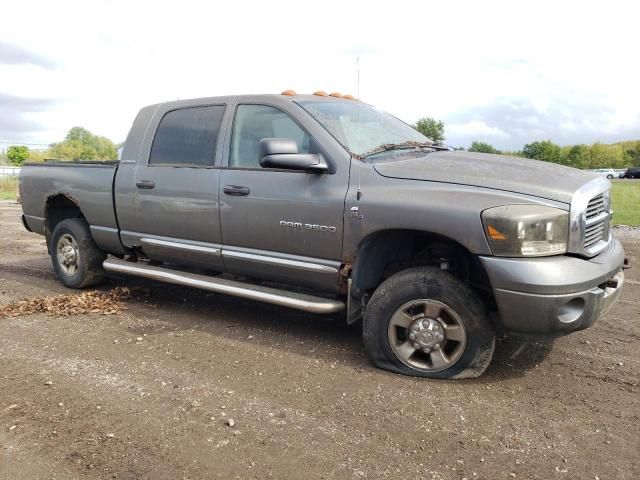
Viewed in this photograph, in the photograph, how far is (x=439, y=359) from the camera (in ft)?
11.7

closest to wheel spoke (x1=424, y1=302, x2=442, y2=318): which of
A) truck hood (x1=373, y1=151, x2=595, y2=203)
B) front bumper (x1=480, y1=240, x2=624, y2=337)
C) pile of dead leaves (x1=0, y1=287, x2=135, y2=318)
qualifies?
front bumper (x1=480, y1=240, x2=624, y2=337)

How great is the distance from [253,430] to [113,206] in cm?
321

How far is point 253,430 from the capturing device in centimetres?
295

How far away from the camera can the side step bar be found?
3.96 metres

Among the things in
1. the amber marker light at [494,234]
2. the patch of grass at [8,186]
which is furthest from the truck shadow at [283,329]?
the patch of grass at [8,186]

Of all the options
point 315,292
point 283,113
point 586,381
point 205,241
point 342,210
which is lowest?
point 586,381

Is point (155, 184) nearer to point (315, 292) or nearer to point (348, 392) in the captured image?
point (315, 292)

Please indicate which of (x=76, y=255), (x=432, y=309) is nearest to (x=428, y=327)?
(x=432, y=309)

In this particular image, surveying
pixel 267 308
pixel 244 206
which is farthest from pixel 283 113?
pixel 267 308

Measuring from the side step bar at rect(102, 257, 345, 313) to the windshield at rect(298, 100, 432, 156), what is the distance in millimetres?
1160

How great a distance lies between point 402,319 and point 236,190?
1.71 meters

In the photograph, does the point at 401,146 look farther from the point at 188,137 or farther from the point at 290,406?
the point at 290,406

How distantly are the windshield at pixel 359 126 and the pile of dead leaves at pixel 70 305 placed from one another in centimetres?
280

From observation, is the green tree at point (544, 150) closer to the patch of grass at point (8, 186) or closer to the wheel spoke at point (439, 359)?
the patch of grass at point (8, 186)
